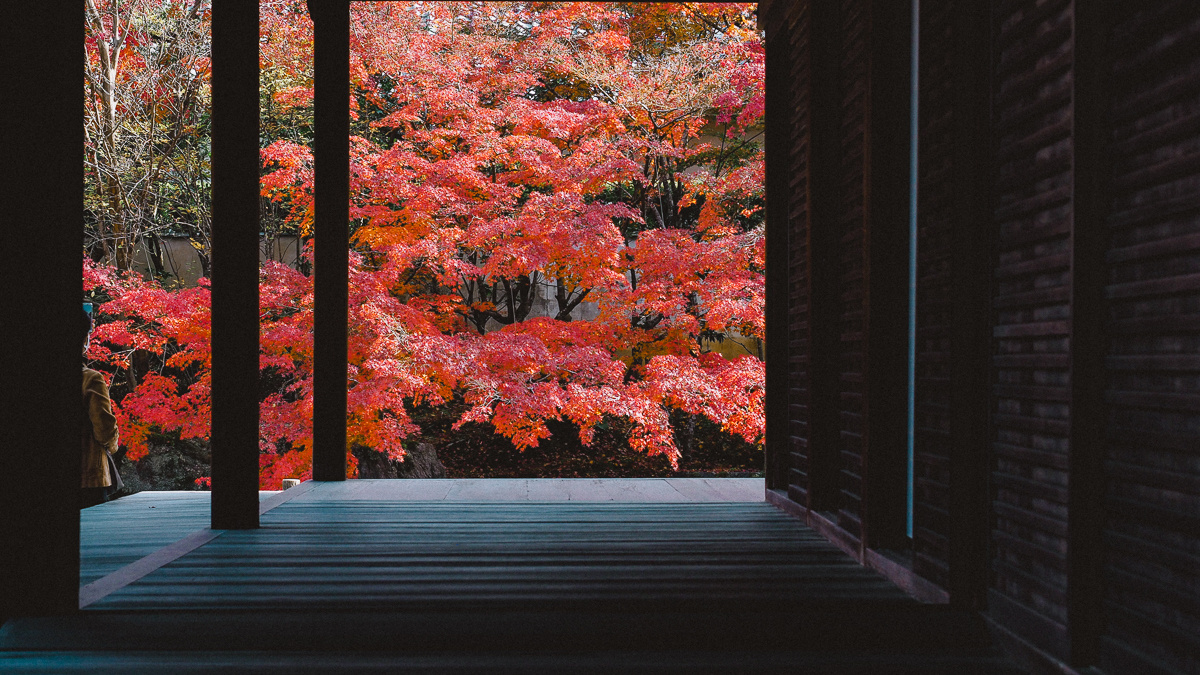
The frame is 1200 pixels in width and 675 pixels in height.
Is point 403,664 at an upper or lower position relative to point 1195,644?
lower

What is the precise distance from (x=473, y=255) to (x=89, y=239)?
11.7 feet

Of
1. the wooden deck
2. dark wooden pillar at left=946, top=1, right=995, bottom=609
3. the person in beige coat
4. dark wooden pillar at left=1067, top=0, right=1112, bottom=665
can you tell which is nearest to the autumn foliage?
the person in beige coat

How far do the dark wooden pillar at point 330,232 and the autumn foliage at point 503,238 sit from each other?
1.40 m

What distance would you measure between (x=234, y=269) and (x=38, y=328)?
3.17 ft

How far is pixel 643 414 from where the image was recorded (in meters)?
5.98

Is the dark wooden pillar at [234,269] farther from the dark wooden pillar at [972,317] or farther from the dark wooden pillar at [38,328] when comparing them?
the dark wooden pillar at [972,317]

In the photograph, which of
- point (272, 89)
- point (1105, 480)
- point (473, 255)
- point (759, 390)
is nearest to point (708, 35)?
point (473, 255)

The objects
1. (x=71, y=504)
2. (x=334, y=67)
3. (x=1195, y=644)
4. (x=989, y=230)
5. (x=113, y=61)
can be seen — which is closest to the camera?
(x=1195, y=644)

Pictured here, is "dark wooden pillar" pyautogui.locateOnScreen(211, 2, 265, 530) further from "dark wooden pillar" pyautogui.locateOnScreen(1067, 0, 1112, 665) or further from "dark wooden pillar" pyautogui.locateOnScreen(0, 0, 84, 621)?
"dark wooden pillar" pyautogui.locateOnScreen(1067, 0, 1112, 665)

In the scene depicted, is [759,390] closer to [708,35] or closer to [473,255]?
[473,255]

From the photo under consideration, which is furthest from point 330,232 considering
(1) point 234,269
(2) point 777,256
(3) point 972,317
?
(3) point 972,317

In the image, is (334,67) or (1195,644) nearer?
(1195,644)

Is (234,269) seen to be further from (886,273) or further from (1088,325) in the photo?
(1088,325)

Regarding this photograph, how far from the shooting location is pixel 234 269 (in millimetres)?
2812
